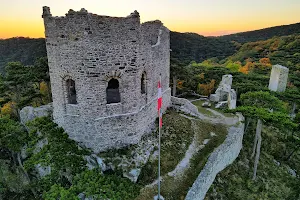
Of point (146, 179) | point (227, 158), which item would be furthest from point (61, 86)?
point (227, 158)

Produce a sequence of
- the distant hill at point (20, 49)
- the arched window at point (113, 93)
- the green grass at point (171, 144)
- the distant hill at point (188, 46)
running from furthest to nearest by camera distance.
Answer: the distant hill at point (188, 46) → the distant hill at point (20, 49) → the arched window at point (113, 93) → the green grass at point (171, 144)

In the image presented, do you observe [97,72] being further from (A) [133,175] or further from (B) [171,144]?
(B) [171,144]

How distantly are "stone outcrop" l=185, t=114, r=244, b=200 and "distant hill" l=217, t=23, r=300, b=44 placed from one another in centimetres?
9175

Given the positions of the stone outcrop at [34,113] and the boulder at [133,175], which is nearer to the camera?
the boulder at [133,175]

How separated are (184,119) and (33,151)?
1098cm

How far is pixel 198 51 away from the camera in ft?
251

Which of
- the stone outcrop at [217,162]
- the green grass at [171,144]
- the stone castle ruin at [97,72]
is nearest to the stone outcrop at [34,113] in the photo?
the stone castle ruin at [97,72]

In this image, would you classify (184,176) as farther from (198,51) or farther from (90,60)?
(198,51)

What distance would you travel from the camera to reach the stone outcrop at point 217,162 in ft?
39.6

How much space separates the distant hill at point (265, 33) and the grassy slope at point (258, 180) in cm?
8842

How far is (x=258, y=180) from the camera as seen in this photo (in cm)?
1689

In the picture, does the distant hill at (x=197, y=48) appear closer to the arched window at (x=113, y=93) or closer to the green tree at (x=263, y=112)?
the green tree at (x=263, y=112)

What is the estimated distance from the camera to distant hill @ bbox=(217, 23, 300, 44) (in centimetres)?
9803

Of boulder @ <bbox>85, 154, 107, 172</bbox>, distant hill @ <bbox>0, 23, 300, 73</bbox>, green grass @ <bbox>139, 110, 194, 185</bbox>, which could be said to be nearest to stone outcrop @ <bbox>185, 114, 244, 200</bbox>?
green grass @ <bbox>139, 110, 194, 185</bbox>
